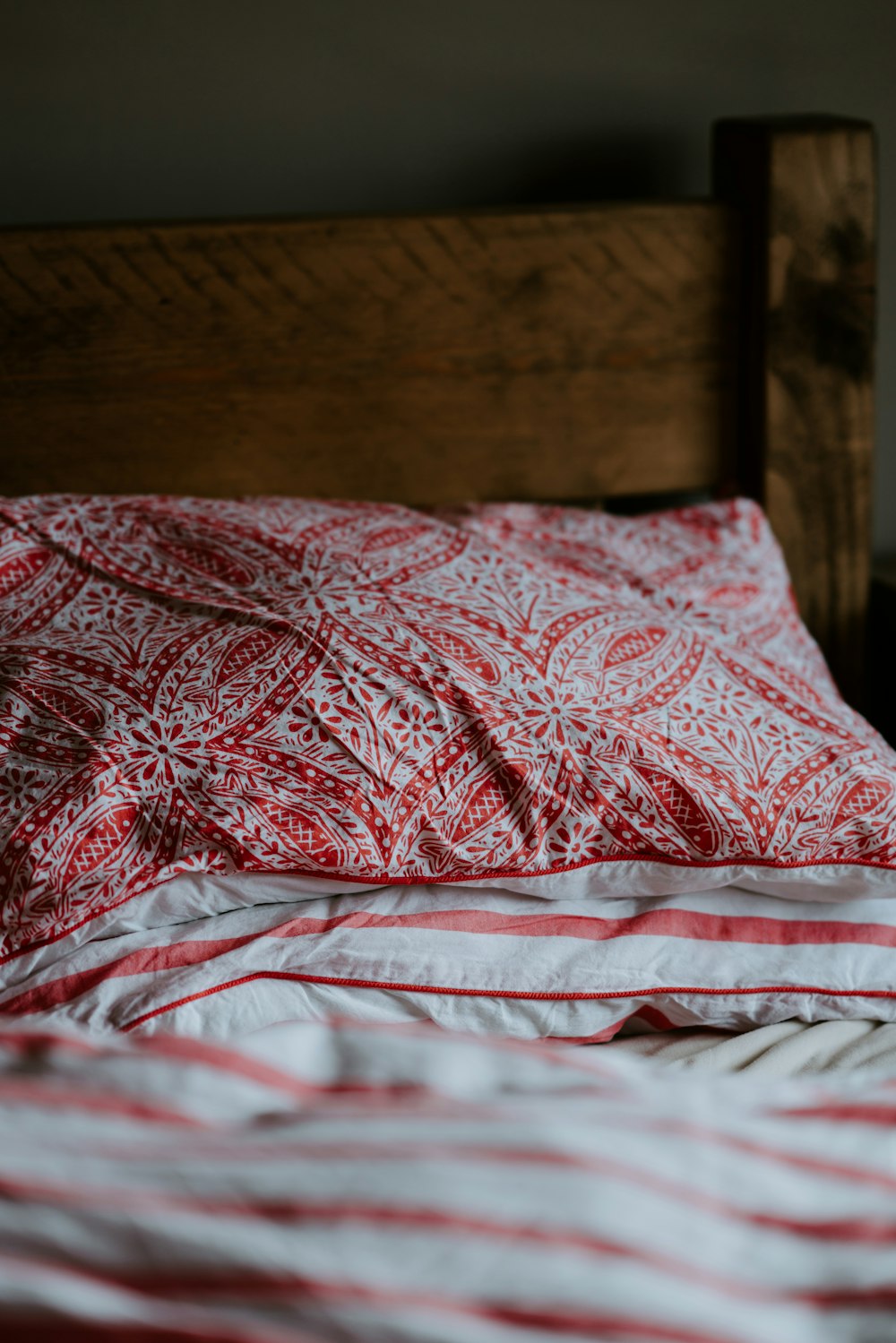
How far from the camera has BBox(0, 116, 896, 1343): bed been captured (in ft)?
1.45

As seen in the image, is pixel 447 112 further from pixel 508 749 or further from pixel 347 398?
pixel 508 749

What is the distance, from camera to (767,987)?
2.48ft

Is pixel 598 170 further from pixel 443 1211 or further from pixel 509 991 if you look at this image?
pixel 443 1211

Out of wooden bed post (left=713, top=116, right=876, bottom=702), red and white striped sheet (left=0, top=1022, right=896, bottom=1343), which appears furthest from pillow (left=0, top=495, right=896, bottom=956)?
wooden bed post (left=713, top=116, right=876, bottom=702)

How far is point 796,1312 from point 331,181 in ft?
3.58

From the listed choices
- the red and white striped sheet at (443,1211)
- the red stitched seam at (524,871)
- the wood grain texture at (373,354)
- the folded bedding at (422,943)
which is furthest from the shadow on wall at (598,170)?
the red and white striped sheet at (443,1211)

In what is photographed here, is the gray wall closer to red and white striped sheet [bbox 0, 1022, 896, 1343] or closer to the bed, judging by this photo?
the bed

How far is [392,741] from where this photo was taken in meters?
0.73

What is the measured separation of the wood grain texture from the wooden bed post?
4 cm

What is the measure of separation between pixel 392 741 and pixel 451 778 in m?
0.04

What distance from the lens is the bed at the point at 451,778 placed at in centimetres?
44

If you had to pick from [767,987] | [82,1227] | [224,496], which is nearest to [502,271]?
[224,496]

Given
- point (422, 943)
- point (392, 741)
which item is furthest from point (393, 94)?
point (422, 943)

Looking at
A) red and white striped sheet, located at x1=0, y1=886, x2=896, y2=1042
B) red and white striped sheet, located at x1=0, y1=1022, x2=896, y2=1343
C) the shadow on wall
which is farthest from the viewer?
the shadow on wall
